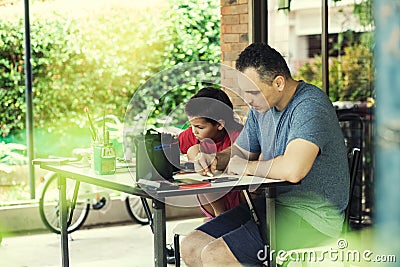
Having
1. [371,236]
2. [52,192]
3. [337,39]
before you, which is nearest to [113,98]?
[52,192]

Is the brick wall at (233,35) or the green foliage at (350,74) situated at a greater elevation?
the brick wall at (233,35)

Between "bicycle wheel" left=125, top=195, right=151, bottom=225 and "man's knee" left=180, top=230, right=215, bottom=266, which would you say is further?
"bicycle wheel" left=125, top=195, right=151, bottom=225

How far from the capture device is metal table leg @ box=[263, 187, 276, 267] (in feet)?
10.9

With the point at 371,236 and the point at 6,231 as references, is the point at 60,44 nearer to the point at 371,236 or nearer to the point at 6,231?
the point at 6,231

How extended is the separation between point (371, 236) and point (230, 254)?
1.95 metres

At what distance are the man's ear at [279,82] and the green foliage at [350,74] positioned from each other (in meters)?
2.00

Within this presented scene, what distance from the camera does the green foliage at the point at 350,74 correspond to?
18.1 ft

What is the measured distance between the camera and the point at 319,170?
347 cm

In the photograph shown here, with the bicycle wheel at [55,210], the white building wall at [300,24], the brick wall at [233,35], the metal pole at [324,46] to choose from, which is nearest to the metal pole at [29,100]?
the bicycle wheel at [55,210]

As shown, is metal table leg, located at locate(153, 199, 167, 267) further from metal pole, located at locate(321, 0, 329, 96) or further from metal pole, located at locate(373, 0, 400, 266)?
metal pole, located at locate(321, 0, 329, 96)

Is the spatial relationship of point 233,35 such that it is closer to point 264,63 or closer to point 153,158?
point 264,63

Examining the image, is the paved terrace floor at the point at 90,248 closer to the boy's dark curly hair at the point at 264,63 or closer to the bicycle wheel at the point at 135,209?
the bicycle wheel at the point at 135,209

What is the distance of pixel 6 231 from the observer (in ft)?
19.6
